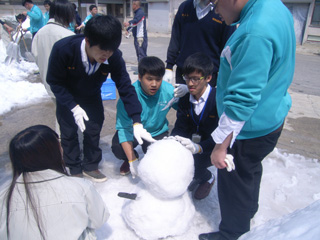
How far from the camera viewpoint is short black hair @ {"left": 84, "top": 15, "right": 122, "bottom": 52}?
1.63 meters

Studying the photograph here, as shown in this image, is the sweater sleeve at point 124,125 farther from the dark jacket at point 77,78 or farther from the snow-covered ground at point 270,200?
the snow-covered ground at point 270,200

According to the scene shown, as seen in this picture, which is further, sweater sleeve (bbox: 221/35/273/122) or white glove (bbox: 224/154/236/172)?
white glove (bbox: 224/154/236/172)

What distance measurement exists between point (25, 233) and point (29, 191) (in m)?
0.19

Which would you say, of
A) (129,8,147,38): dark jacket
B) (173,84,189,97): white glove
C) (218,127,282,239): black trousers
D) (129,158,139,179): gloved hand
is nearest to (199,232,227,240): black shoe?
(218,127,282,239): black trousers

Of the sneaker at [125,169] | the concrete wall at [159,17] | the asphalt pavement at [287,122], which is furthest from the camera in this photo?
the concrete wall at [159,17]

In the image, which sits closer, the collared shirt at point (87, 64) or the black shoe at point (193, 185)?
the collared shirt at point (87, 64)

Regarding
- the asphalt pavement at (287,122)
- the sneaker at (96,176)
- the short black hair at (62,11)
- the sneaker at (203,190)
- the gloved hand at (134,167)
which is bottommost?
the asphalt pavement at (287,122)

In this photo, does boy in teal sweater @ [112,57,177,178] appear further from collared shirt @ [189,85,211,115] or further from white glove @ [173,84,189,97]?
collared shirt @ [189,85,211,115]

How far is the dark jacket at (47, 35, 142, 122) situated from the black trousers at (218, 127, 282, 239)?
90 centimetres

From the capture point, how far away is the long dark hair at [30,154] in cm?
107

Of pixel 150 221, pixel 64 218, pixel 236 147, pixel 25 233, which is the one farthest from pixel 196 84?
pixel 25 233

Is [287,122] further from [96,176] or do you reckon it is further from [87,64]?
[87,64]

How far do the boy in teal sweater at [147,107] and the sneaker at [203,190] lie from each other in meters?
0.60

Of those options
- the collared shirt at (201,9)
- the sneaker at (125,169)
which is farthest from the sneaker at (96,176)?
the collared shirt at (201,9)
